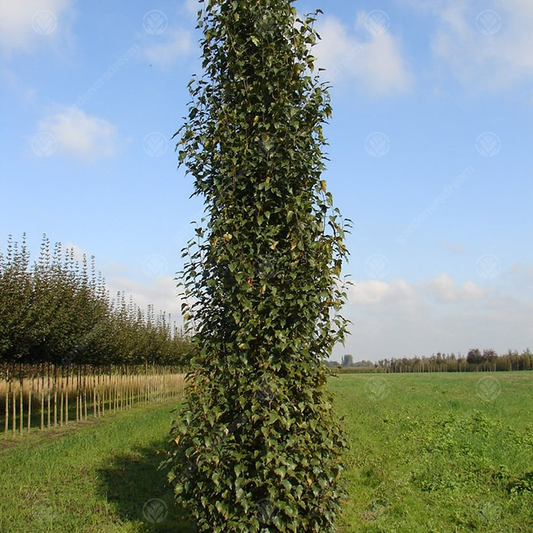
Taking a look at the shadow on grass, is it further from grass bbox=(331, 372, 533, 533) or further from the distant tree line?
the distant tree line

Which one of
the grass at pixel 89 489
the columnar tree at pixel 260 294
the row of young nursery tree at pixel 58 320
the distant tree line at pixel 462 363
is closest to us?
the columnar tree at pixel 260 294

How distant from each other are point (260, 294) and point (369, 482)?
17.4ft

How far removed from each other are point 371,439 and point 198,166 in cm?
931

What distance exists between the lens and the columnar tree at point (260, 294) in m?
5.59

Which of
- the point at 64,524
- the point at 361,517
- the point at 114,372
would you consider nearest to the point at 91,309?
the point at 114,372

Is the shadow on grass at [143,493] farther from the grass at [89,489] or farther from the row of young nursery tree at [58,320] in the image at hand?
the row of young nursery tree at [58,320]

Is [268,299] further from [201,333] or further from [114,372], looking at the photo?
[114,372]

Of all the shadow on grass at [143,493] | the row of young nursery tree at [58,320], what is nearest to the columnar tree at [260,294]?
the shadow on grass at [143,493]

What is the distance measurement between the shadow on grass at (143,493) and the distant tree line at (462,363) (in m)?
56.0

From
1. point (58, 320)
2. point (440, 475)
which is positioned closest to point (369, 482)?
point (440, 475)

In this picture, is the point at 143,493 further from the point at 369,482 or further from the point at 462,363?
the point at 462,363

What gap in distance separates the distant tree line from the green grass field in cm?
5341

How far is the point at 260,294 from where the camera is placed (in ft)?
19.3

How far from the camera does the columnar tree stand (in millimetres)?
5594
